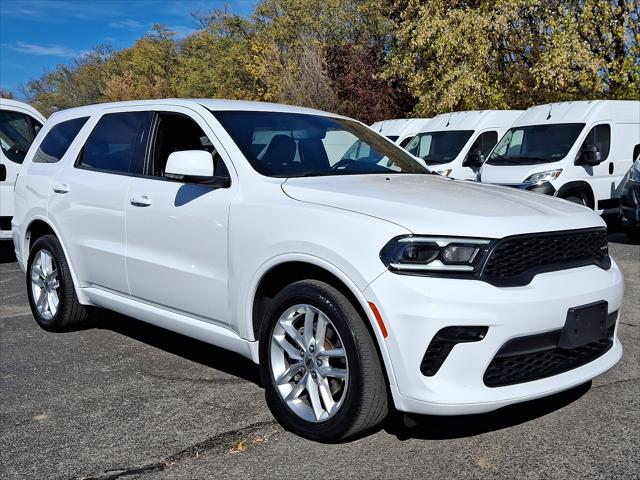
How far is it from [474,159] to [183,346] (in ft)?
31.9

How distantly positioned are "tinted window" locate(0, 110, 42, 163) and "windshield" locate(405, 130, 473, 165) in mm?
7790

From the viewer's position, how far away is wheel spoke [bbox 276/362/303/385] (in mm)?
3426

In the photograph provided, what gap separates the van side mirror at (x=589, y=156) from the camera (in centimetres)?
1084

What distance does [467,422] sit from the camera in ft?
11.7

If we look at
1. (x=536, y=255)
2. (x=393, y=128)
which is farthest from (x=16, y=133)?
(x=393, y=128)

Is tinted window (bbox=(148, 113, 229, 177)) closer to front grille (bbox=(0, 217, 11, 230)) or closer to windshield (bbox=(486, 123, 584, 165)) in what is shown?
front grille (bbox=(0, 217, 11, 230))

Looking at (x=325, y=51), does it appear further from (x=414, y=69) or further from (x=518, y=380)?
(x=518, y=380)

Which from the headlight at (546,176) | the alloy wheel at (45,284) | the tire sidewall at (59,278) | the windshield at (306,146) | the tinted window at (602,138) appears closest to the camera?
the windshield at (306,146)

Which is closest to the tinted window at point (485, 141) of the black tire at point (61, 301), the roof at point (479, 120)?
the roof at point (479, 120)

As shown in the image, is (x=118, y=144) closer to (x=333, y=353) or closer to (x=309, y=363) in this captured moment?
(x=309, y=363)

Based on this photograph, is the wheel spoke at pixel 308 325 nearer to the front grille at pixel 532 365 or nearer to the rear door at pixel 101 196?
the front grille at pixel 532 365

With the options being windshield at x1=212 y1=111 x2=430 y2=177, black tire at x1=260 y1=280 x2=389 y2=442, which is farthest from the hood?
black tire at x1=260 y1=280 x2=389 y2=442

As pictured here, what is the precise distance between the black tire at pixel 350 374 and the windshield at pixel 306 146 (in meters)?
0.87

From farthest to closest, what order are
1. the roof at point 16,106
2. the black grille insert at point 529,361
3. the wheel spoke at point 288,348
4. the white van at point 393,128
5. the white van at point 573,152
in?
1. the white van at point 393,128
2. the white van at point 573,152
3. the roof at point 16,106
4. the wheel spoke at point 288,348
5. the black grille insert at point 529,361
